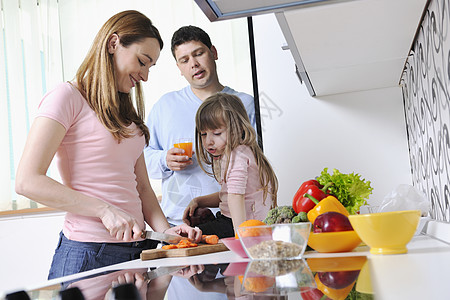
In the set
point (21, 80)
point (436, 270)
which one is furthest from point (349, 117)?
point (21, 80)

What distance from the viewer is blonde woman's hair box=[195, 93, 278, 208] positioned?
7.41 ft

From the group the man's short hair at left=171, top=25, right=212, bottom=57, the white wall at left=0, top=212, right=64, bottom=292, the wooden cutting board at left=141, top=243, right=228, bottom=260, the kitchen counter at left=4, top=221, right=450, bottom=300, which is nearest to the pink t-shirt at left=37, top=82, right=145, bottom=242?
the wooden cutting board at left=141, top=243, right=228, bottom=260

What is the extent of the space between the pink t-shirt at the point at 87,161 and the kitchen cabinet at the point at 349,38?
0.53 meters

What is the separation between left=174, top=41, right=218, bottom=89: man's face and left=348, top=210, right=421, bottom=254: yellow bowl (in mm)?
1604

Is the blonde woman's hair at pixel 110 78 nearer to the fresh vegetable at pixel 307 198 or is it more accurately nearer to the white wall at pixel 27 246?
the fresh vegetable at pixel 307 198

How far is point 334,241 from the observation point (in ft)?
3.27

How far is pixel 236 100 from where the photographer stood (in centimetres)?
236

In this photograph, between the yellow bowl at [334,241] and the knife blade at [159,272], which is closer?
the knife blade at [159,272]

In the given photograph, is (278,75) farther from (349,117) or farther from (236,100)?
(349,117)

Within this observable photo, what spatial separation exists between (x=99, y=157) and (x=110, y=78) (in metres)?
0.28

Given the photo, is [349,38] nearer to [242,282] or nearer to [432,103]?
[432,103]

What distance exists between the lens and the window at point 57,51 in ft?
7.95

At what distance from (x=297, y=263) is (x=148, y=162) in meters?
1.57

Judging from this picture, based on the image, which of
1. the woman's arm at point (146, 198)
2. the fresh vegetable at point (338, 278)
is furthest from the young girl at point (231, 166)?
the fresh vegetable at point (338, 278)
